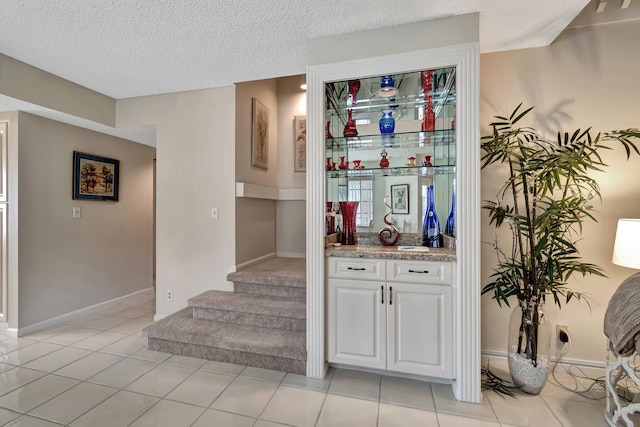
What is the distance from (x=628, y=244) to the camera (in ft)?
5.88

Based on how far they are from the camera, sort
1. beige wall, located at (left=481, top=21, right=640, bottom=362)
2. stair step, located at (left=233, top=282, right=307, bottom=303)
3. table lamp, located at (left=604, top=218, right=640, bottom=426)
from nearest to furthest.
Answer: table lamp, located at (left=604, top=218, right=640, bottom=426) → beige wall, located at (left=481, top=21, right=640, bottom=362) → stair step, located at (left=233, top=282, right=307, bottom=303)

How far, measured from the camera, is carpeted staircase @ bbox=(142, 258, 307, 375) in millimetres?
2244

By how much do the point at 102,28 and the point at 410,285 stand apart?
2.84 m

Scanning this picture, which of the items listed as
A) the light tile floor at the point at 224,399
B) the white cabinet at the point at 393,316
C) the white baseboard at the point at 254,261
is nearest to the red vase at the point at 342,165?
the white cabinet at the point at 393,316

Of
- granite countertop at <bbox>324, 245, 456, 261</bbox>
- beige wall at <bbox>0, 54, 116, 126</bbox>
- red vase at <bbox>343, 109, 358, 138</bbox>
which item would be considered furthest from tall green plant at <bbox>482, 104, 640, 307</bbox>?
beige wall at <bbox>0, 54, 116, 126</bbox>

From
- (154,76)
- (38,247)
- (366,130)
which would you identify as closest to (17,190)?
(38,247)

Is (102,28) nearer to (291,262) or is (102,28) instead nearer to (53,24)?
(53,24)

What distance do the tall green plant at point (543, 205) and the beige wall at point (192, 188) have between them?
241 centimetres

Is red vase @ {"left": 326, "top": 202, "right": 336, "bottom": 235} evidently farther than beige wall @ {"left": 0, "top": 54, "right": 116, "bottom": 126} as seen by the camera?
No

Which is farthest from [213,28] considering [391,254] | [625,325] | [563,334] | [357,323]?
[563,334]

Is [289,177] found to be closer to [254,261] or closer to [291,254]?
[291,254]

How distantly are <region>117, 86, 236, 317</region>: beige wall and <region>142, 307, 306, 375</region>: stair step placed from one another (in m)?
0.57

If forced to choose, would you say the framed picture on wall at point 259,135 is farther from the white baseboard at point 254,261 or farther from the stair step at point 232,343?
the stair step at point 232,343

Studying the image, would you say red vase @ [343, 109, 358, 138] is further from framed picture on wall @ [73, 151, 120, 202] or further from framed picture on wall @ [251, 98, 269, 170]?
framed picture on wall @ [73, 151, 120, 202]
